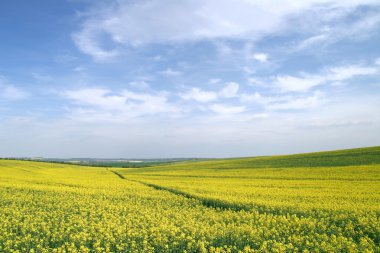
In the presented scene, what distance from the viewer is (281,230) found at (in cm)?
1100

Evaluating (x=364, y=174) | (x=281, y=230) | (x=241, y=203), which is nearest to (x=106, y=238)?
(x=281, y=230)

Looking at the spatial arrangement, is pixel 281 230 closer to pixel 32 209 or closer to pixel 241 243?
pixel 241 243

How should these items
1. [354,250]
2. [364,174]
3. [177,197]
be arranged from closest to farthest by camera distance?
1. [354,250]
2. [177,197]
3. [364,174]

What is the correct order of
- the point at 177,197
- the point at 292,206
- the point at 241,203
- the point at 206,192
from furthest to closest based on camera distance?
1. the point at 206,192
2. the point at 177,197
3. the point at 241,203
4. the point at 292,206

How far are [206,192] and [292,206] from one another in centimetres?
731

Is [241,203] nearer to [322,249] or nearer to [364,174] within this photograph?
[322,249]

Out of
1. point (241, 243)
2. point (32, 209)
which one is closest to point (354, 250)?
point (241, 243)

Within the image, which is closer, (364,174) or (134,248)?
(134,248)

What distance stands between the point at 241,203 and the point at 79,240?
9065mm

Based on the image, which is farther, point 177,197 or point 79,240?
point 177,197

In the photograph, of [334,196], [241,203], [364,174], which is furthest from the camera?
[364,174]

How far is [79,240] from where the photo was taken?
9.73 metres

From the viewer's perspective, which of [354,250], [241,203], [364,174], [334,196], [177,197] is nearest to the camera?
[354,250]

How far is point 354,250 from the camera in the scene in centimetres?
879
